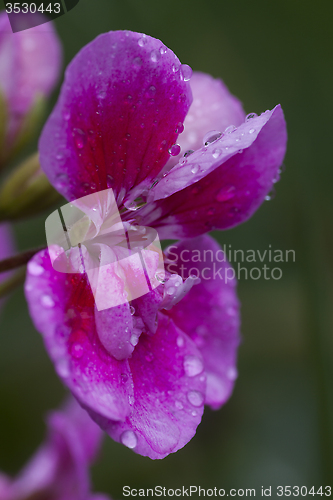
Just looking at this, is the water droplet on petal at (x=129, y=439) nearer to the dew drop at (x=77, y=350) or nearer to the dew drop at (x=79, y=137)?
the dew drop at (x=77, y=350)

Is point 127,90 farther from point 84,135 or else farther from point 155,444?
point 155,444

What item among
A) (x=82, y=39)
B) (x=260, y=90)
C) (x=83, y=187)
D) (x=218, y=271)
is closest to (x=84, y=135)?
(x=83, y=187)

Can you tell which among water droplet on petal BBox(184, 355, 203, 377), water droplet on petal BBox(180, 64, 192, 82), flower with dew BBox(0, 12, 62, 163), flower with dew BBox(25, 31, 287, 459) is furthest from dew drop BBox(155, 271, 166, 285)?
flower with dew BBox(0, 12, 62, 163)

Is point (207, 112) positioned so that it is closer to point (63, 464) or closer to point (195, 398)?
point (195, 398)

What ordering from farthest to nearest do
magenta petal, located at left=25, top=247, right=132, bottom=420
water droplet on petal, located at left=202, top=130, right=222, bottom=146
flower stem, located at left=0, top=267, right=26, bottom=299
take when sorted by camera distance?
Answer: flower stem, located at left=0, top=267, right=26, bottom=299, water droplet on petal, located at left=202, top=130, right=222, bottom=146, magenta petal, located at left=25, top=247, right=132, bottom=420

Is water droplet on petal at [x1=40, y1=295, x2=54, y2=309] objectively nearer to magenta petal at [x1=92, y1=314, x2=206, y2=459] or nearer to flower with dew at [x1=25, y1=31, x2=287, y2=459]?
flower with dew at [x1=25, y1=31, x2=287, y2=459]

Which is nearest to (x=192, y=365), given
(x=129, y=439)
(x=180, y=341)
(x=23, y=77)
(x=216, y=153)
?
(x=180, y=341)

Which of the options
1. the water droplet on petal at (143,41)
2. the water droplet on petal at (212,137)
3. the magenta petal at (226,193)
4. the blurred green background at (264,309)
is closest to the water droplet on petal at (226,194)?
the magenta petal at (226,193)

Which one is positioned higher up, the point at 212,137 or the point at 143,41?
the point at 143,41
